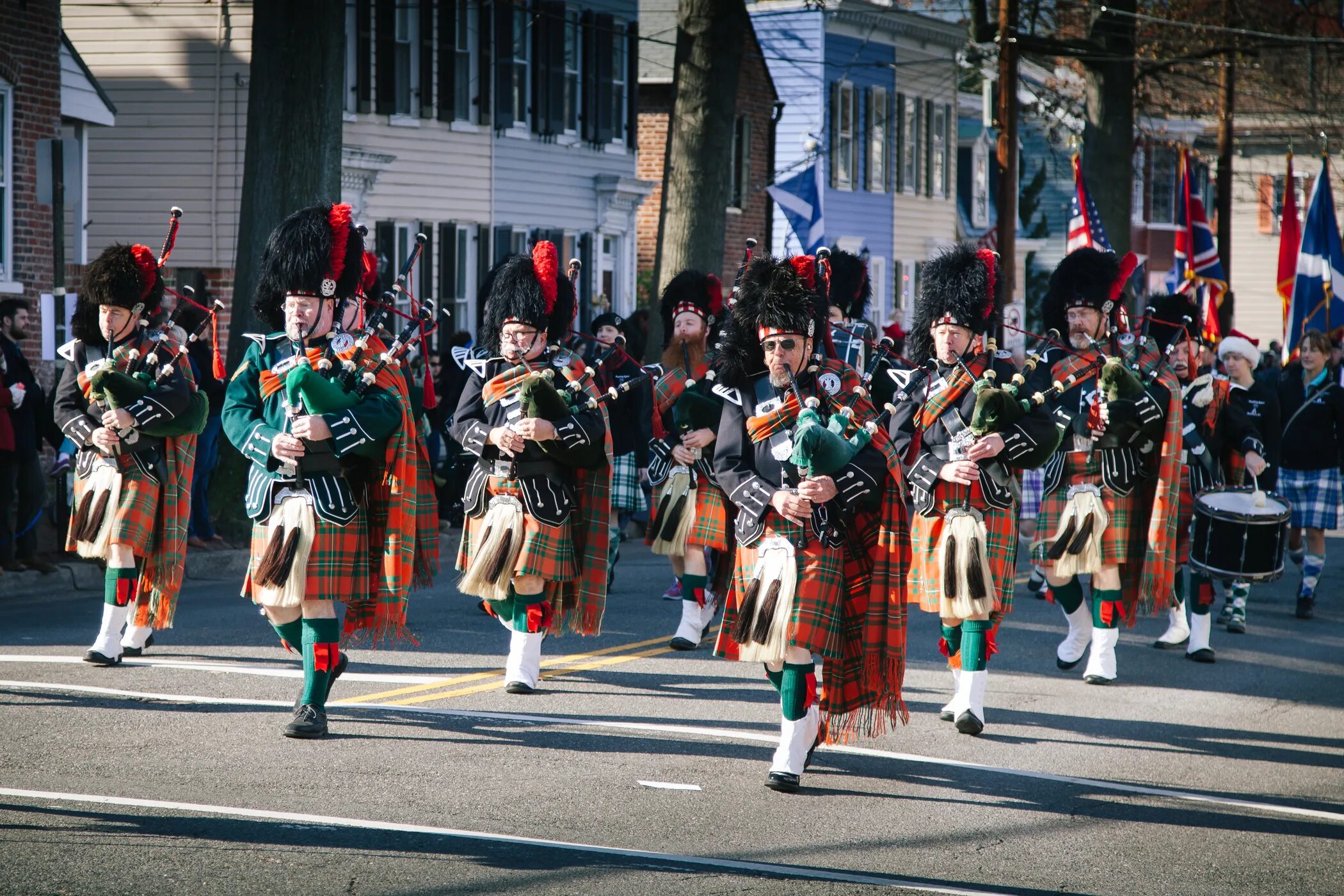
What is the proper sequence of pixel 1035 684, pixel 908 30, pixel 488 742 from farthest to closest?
pixel 908 30
pixel 1035 684
pixel 488 742

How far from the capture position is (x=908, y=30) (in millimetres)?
35469

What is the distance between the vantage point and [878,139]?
35.3 metres

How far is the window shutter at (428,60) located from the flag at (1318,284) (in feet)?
37.6

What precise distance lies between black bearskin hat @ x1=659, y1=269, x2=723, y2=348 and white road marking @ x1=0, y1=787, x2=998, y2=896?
536 centimetres

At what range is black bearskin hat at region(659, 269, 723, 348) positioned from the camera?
1062 cm

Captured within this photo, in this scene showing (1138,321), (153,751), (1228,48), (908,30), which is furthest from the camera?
(908,30)

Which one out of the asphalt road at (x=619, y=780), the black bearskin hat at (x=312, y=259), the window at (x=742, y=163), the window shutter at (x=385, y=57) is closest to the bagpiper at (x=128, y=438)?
the asphalt road at (x=619, y=780)

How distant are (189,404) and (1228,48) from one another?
62.9 ft

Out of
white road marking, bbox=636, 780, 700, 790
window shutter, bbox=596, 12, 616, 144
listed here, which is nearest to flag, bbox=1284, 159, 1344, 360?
white road marking, bbox=636, 780, 700, 790

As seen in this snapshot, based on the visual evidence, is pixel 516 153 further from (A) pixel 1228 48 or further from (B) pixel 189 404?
(B) pixel 189 404

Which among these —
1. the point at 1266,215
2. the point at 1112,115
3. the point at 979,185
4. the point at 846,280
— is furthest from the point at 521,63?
the point at 1266,215

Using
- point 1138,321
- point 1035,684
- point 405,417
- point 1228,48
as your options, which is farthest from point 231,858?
point 1228,48

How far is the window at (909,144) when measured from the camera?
36.2 metres

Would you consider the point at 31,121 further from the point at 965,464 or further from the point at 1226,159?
the point at 1226,159
